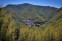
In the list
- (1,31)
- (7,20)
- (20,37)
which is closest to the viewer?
(1,31)

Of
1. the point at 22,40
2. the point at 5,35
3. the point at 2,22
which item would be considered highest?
the point at 2,22

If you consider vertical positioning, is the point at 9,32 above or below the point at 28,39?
above

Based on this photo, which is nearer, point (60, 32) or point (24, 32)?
point (60, 32)

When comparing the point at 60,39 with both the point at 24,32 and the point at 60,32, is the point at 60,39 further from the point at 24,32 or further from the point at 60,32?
the point at 24,32

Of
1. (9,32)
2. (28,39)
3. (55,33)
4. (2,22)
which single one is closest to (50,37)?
(55,33)

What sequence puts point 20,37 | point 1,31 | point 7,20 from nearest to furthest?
point 1,31 < point 7,20 < point 20,37

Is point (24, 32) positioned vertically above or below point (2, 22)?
below

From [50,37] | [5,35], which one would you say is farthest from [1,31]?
[50,37]

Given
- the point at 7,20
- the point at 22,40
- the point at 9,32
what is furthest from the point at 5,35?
the point at 22,40

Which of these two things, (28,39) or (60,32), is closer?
(60,32)

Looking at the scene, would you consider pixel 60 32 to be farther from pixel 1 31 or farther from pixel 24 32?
pixel 1 31
